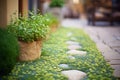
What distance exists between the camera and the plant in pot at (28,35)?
485 cm

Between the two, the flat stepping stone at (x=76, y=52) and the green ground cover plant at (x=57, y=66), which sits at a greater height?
the flat stepping stone at (x=76, y=52)

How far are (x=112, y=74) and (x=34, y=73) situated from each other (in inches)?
46.9

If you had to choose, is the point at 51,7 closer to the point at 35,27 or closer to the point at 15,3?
the point at 15,3

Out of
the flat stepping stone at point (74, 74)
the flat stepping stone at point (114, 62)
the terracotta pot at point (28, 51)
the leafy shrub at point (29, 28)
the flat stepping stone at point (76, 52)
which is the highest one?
the leafy shrub at point (29, 28)

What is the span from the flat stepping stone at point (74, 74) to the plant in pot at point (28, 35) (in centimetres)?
92

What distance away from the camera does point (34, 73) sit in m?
4.27

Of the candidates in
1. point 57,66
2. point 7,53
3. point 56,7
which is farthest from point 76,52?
point 56,7

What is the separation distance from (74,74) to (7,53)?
1.05 metres

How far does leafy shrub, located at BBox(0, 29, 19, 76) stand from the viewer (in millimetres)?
3979

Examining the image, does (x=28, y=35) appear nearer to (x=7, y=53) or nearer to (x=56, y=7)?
(x=7, y=53)

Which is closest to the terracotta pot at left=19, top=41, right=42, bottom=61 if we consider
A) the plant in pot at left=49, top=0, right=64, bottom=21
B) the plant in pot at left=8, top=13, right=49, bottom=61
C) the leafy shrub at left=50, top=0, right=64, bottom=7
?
the plant in pot at left=8, top=13, right=49, bottom=61

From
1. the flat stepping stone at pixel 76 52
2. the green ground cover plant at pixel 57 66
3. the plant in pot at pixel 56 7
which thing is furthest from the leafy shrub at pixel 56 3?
the flat stepping stone at pixel 76 52

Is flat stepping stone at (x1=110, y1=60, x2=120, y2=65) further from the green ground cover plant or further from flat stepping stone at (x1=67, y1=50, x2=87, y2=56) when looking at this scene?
flat stepping stone at (x1=67, y1=50, x2=87, y2=56)

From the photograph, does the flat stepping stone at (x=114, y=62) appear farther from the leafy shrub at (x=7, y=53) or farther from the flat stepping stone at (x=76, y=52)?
the leafy shrub at (x=7, y=53)
